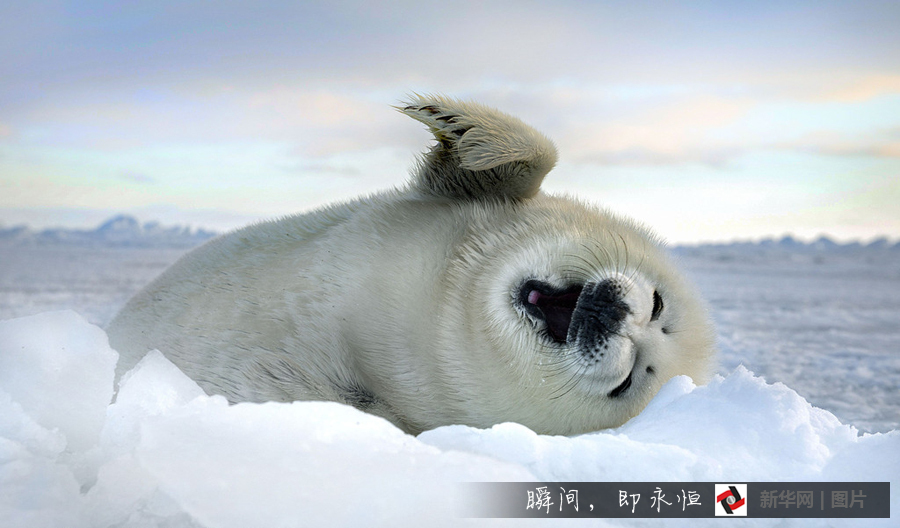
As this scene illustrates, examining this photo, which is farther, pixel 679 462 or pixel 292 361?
pixel 292 361

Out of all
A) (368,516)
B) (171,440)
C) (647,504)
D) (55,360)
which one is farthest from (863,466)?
(55,360)

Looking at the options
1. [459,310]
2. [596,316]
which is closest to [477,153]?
[459,310]

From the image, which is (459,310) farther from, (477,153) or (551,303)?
(477,153)

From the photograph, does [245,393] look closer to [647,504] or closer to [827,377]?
[647,504]

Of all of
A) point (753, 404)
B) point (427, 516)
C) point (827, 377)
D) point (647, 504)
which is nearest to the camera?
point (427, 516)

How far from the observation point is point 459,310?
2184mm

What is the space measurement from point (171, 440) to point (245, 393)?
1.76ft

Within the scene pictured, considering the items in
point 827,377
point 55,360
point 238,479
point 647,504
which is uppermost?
point 55,360

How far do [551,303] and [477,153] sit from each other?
561mm

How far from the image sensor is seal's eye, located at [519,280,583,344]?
2080 mm

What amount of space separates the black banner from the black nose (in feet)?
1.53

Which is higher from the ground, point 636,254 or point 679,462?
point 636,254

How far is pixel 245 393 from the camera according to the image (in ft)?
7.13

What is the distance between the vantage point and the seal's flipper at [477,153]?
7.66ft
